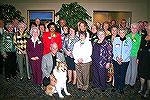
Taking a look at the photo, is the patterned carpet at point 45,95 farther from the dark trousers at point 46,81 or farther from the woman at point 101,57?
the woman at point 101,57

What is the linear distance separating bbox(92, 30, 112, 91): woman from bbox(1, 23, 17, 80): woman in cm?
210

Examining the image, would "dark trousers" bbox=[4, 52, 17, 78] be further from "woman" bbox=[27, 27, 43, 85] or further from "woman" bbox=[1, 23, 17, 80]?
"woman" bbox=[27, 27, 43, 85]

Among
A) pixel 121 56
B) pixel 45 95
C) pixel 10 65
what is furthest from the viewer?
pixel 10 65

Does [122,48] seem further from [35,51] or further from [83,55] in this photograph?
[35,51]

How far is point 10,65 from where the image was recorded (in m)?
6.50

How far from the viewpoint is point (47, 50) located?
5848 millimetres

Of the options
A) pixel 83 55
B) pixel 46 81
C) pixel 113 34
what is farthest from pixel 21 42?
pixel 113 34

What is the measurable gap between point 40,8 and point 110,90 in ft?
23.3

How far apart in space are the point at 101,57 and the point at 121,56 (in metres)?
0.43

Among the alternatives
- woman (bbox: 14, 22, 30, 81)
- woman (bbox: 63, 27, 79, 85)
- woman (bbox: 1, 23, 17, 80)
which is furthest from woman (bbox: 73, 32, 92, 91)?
woman (bbox: 1, 23, 17, 80)

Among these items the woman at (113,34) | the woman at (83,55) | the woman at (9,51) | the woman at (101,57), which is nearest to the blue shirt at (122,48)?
the woman at (101,57)

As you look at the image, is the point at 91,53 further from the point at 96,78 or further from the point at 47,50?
the point at 47,50

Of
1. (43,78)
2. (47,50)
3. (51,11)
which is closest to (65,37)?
(47,50)

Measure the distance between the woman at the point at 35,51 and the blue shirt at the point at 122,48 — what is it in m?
1.71
